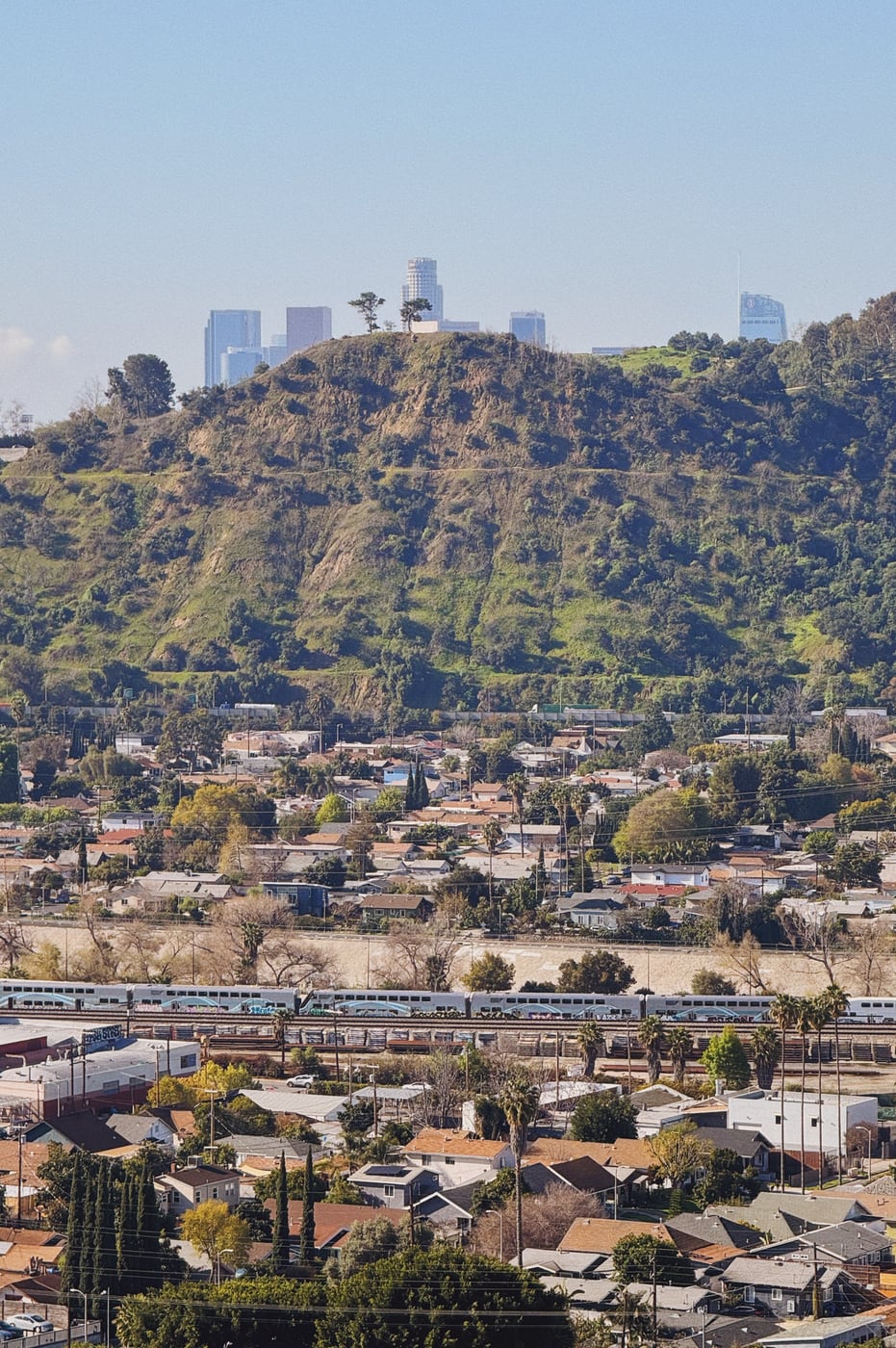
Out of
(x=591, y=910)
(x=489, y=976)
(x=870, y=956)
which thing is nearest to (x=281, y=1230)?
(x=489, y=976)

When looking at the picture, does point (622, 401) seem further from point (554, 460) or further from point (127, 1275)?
point (127, 1275)

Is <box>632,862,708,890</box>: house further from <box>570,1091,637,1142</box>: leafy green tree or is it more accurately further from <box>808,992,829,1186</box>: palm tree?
<box>570,1091,637,1142</box>: leafy green tree

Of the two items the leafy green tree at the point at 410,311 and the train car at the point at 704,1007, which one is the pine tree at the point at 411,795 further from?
the leafy green tree at the point at 410,311

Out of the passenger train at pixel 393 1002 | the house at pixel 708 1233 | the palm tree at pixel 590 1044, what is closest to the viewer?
the house at pixel 708 1233

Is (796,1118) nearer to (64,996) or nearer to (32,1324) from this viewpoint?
(32,1324)

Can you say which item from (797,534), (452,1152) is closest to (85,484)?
(797,534)

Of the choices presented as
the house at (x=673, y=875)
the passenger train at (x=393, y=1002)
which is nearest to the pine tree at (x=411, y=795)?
the house at (x=673, y=875)
